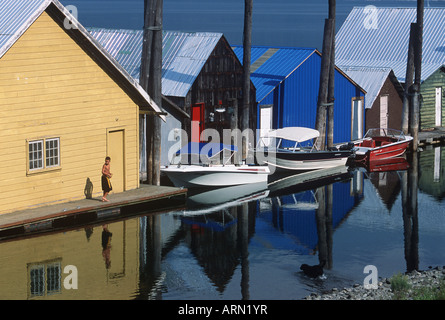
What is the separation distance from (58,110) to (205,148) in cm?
1078

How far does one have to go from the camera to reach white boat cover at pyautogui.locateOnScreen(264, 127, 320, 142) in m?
41.6

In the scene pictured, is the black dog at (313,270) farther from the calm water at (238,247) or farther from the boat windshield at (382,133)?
the boat windshield at (382,133)

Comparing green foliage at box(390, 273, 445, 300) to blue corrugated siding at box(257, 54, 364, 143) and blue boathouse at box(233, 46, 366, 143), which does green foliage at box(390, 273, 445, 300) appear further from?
blue corrugated siding at box(257, 54, 364, 143)

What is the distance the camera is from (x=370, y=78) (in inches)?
2047

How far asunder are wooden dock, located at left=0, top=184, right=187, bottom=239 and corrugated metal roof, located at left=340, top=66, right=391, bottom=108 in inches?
770

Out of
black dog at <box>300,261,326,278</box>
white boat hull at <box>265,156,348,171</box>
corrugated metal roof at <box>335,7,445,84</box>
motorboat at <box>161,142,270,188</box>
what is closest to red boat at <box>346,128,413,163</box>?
white boat hull at <box>265,156,348,171</box>

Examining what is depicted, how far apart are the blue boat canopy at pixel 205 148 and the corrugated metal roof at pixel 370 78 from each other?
13095 millimetres

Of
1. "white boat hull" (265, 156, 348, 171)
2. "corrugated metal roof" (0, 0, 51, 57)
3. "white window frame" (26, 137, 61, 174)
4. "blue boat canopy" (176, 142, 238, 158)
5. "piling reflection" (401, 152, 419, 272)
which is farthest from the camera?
"white boat hull" (265, 156, 348, 171)

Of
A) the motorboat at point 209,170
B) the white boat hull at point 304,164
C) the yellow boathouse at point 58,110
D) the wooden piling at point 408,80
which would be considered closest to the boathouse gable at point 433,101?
the wooden piling at point 408,80

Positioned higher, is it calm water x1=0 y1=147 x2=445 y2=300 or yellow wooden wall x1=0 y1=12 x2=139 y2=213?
yellow wooden wall x1=0 y1=12 x2=139 y2=213

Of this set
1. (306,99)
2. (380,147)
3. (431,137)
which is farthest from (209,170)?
(431,137)

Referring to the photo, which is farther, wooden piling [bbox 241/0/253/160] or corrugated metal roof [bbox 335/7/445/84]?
corrugated metal roof [bbox 335/7/445/84]
